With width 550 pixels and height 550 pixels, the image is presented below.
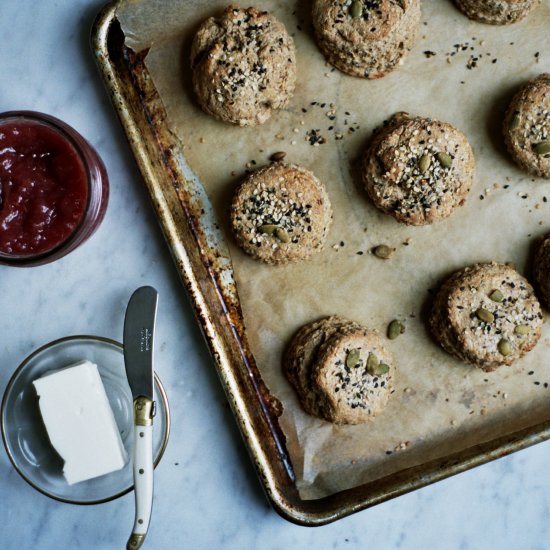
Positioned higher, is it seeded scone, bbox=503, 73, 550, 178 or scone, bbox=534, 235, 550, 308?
seeded scone, bbox=503, 73, 550, 178

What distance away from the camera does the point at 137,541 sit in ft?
7.86

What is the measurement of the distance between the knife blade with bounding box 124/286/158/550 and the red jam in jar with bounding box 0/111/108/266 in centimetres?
38

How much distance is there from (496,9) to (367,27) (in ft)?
1.75

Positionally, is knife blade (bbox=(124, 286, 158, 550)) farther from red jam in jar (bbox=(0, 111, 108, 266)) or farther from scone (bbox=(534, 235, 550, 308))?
scone (bbox=(534, 235, 550, 308))

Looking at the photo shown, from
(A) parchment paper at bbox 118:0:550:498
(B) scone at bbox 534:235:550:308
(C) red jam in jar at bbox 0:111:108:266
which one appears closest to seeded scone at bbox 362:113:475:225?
(A) parchment paper at bbox 118:0:550:498

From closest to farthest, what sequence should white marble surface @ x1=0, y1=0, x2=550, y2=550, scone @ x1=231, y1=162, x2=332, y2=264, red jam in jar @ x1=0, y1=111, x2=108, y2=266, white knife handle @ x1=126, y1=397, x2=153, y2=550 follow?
1. red jam in jar @ x1=0, y1=111, x2=108, y2=266
2. white knife handle @ x1=126, y1=397, x2=153, y2=550
3. scone @ x1=231, y1=162, x2=332, y2=264
4. white marble surface @ x1=0, y1=0, x2=550, y2=550

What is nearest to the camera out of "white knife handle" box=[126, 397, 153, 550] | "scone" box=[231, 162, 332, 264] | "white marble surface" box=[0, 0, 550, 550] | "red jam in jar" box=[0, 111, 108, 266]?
"red jam in jar" box=[0, 111, 108, 266]

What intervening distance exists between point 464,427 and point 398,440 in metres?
0.28

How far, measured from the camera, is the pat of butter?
2486 millimetres

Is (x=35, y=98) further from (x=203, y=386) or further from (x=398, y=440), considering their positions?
(x=398, y=440)

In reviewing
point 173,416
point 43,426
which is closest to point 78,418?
point 43,426

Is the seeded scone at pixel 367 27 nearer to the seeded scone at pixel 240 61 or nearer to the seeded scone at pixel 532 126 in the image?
the seeded scone at pixel 240 61

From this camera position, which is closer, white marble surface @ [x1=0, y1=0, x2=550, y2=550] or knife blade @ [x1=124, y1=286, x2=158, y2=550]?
knife blade @ [x1=124, y1=286, x2=158, y2=550]

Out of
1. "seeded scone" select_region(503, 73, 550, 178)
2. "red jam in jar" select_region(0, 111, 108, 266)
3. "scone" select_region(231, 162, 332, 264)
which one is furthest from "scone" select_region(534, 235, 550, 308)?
"red jam in jar" select_region(0, 111, 108, 266)
